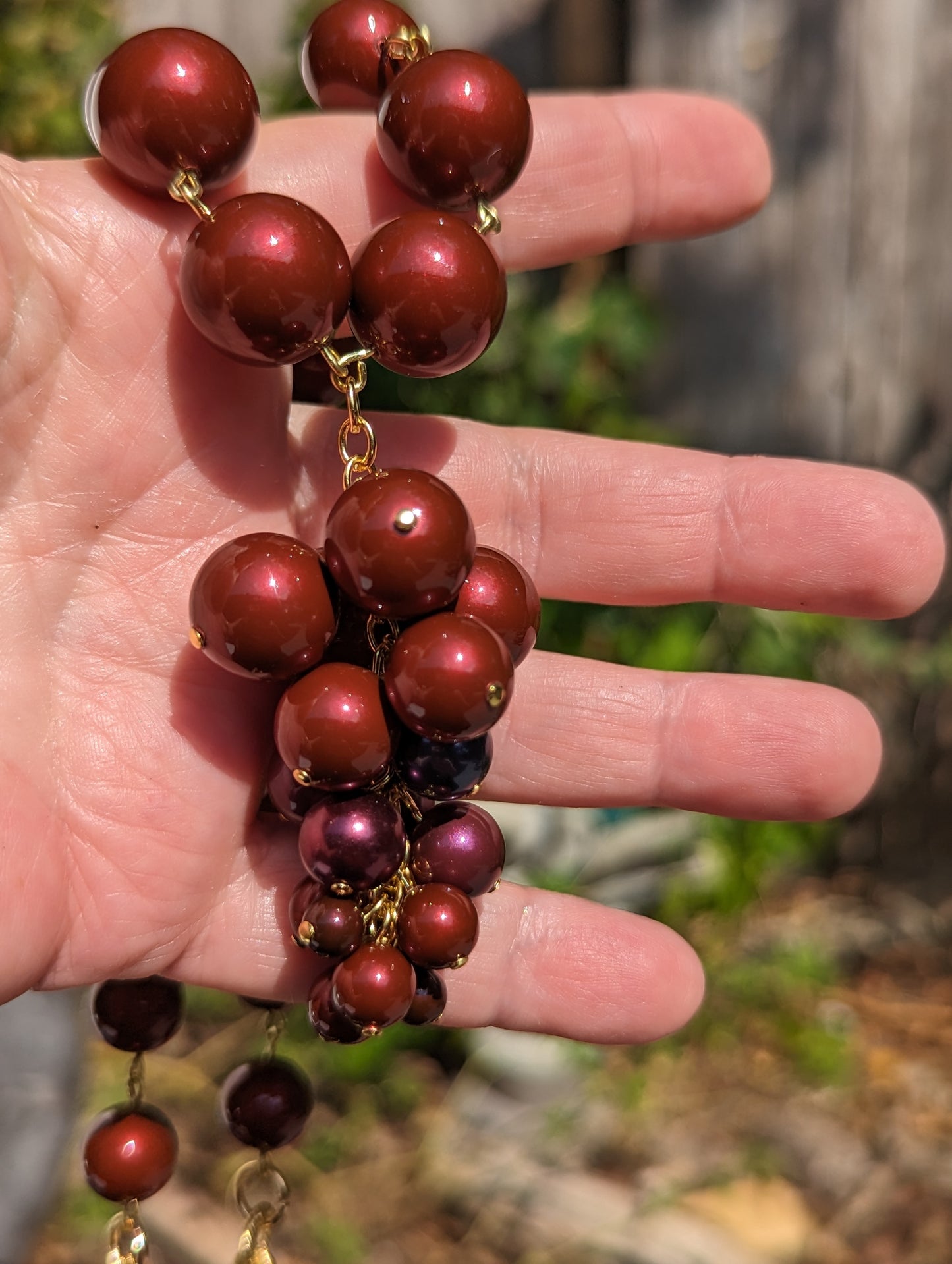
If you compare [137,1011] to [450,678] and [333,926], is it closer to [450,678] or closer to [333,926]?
[333,926]

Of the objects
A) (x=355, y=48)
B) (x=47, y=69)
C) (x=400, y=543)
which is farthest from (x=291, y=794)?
(x=47, y=69)

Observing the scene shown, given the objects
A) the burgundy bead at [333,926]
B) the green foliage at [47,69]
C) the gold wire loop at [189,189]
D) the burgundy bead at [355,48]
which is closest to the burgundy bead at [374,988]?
the burgundy bead at [333,926]

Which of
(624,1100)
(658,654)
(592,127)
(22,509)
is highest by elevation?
(592,127)

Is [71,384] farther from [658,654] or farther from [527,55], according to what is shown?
[527,55]

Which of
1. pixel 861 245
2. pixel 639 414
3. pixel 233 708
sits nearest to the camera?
pixel 233 708

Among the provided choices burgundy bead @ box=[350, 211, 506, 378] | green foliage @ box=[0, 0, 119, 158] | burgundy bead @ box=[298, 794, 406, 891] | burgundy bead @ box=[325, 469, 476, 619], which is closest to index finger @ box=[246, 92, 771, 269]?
burgundy bead @ box=[350, 211, 506, 378]

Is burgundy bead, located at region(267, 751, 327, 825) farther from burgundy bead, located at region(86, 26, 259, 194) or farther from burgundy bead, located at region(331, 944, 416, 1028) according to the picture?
burgundy bead, located at region(86, 26, 259, 194)

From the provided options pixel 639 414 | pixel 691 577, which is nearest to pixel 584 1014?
pixel 691 577
